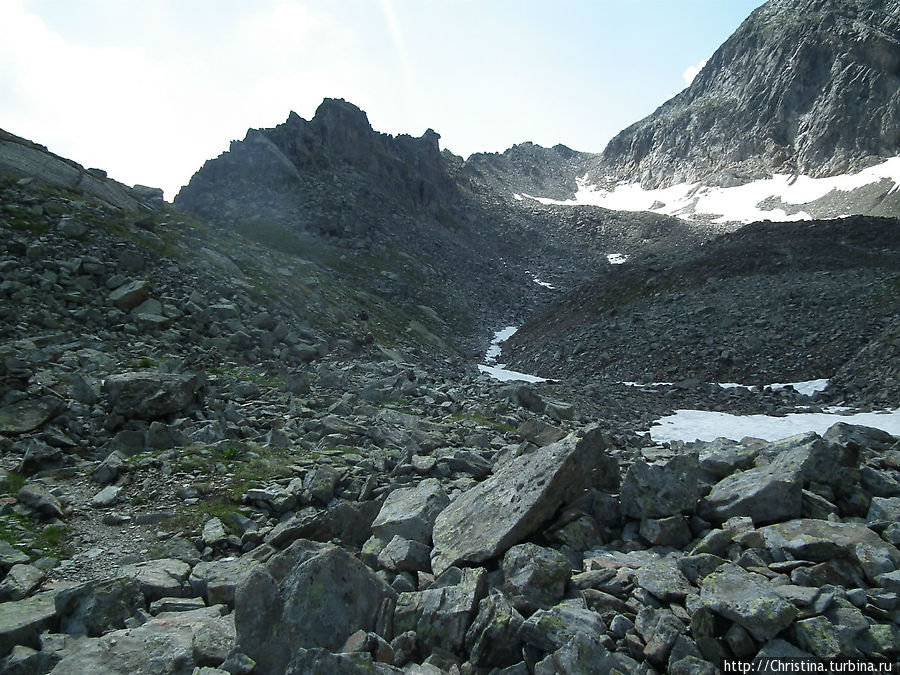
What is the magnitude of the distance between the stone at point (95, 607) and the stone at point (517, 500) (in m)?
3.67

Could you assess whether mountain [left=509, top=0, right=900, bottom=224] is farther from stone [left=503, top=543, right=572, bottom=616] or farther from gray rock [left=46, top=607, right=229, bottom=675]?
gray rock [left=46, top=607, right=229, bottom=675]

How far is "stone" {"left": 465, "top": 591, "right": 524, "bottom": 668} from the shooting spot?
5000 mm

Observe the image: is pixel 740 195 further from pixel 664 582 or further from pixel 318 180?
pixel 664 582

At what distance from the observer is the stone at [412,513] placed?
7504 millimetres

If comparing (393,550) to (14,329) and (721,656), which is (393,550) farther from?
(14,329)

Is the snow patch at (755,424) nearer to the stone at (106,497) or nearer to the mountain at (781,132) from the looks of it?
the stone at (106,497)

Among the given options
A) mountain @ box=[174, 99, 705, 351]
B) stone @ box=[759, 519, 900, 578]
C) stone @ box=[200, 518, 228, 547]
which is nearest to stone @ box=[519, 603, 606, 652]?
stone @ box=[759, 519, 900, 578]

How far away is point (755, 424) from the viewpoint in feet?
69.9

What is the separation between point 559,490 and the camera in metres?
7.20

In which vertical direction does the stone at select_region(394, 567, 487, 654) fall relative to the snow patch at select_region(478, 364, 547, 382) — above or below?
below

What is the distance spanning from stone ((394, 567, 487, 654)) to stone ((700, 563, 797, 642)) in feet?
7.31

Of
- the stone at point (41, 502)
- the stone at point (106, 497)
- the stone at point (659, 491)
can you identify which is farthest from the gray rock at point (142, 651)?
the stone at point (659, 491)

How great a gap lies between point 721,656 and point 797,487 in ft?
9.82

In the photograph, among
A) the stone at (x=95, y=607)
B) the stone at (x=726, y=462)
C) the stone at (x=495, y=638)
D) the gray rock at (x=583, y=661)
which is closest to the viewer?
the gray rock at (x=583, y=661)
